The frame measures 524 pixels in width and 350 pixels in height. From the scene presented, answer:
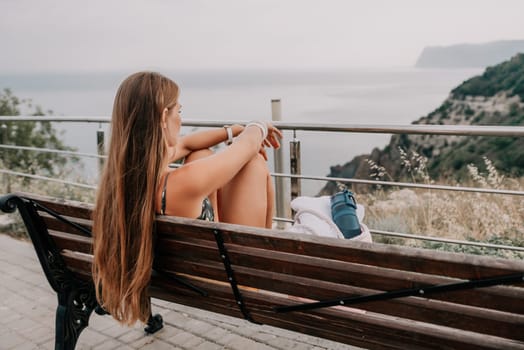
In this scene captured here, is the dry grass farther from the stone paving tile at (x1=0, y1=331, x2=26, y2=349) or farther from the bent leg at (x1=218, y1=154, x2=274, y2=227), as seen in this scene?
the stone paving tile at (x1=0, y1=331, x2=26, y2=349)

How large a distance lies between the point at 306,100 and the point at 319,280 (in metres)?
31.3

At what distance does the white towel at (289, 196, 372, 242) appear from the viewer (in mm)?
2416

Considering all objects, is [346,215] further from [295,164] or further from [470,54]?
[470,54]

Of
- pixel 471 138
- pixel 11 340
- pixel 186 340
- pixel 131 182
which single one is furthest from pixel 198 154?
pixel 471 138

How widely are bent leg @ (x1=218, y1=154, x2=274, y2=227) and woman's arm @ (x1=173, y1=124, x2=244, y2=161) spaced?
344 mm

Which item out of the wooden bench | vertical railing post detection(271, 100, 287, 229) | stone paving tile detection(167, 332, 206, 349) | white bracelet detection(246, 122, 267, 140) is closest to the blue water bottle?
white bracelet detection(246, 122, 267, 140)

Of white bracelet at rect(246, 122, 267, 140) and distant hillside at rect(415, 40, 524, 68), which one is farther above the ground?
distant hillside at rect(415, 40, 524, 68)

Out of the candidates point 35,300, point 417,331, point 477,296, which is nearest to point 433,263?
point 477,296

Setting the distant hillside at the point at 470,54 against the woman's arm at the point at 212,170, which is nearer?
the woman's arm at the point at 212,170

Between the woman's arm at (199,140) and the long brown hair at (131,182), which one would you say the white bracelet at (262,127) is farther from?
the long brown hair at (131,182)

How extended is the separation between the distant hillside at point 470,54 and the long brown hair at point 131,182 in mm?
36542

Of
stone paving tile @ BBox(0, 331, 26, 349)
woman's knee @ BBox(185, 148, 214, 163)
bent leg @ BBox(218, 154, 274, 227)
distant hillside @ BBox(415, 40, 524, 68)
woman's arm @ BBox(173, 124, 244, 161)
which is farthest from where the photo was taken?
distant hillside @ BBox(415, 40, 524, 68)

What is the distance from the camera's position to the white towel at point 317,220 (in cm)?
242

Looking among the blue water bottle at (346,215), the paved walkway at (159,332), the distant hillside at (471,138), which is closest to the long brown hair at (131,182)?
the blue water bottle at (346,215)
